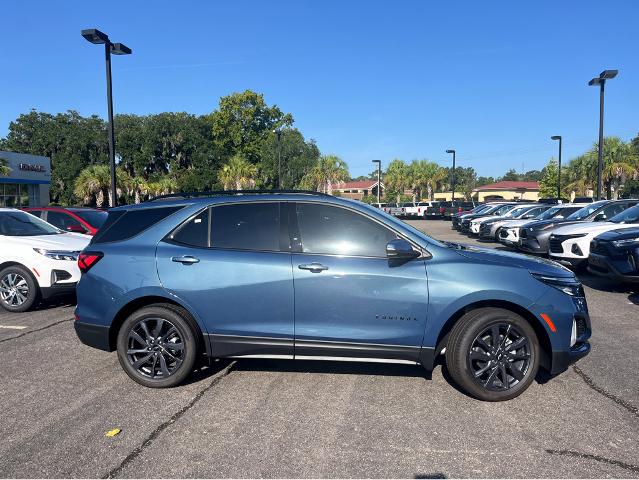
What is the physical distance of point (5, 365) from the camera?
16.4 ft

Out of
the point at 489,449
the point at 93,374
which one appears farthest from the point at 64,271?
the point at 489,449

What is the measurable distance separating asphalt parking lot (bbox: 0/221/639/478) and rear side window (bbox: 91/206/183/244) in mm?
1357

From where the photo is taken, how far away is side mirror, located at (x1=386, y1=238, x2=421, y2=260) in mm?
3953

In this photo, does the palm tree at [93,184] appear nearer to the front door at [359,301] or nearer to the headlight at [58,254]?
the headlight at [58,254]

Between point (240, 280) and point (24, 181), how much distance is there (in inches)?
1407

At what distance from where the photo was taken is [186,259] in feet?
13.9

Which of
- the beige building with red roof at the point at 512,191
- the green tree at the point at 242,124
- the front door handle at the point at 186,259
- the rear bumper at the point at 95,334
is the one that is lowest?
the rear bumper at the point at 95,334

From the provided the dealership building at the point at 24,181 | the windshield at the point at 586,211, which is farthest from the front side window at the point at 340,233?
the dealership building at the point at 24,181

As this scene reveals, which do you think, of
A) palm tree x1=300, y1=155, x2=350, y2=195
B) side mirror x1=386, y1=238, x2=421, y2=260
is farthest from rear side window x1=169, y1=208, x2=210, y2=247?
palm tree x1=300, y1=155, x2=350, y2=195

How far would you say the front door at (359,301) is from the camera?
3986 mm

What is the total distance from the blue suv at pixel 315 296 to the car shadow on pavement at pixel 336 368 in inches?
25.3

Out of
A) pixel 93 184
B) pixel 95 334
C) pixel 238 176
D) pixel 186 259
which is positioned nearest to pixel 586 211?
pixel 186 259

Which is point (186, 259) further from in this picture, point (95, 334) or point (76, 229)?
point (76, 229)

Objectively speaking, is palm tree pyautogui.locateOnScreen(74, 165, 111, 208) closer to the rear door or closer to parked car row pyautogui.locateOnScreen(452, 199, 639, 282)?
parked car row pyautogui.locateOnScreen(452, 199, 639, 282)
